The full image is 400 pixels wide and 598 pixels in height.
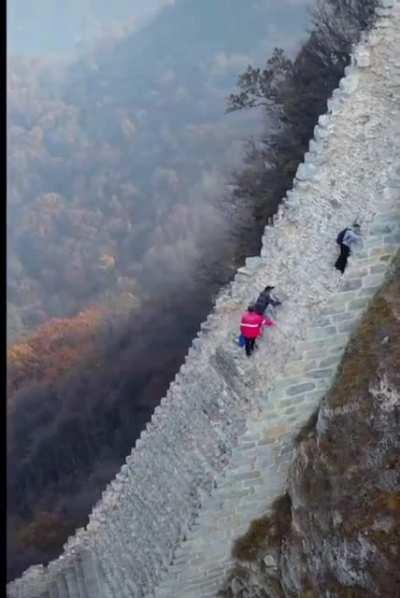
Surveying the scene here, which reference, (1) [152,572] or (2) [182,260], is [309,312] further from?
(2) [182,260]

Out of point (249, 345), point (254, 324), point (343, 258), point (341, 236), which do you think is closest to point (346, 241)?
point (341, 236)

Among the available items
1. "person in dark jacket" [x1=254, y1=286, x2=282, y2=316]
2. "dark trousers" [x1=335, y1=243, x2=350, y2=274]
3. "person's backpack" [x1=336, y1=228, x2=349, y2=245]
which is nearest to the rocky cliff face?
"dark trousers" [x1=335, y1=243, x2=350, y2=274]

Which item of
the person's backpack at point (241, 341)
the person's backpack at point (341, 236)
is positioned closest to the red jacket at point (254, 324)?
the person's backpack at point (241, 341)

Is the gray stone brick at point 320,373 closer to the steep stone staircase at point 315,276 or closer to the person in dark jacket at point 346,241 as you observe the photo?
the steep stone staircase at point 315,276

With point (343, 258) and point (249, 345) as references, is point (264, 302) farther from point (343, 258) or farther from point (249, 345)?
point (343, 258)

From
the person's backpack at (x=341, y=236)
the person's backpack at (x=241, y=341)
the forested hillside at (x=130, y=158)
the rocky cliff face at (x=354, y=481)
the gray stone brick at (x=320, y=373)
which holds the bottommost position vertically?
the rocky cliff face at (x=354, y=481)
